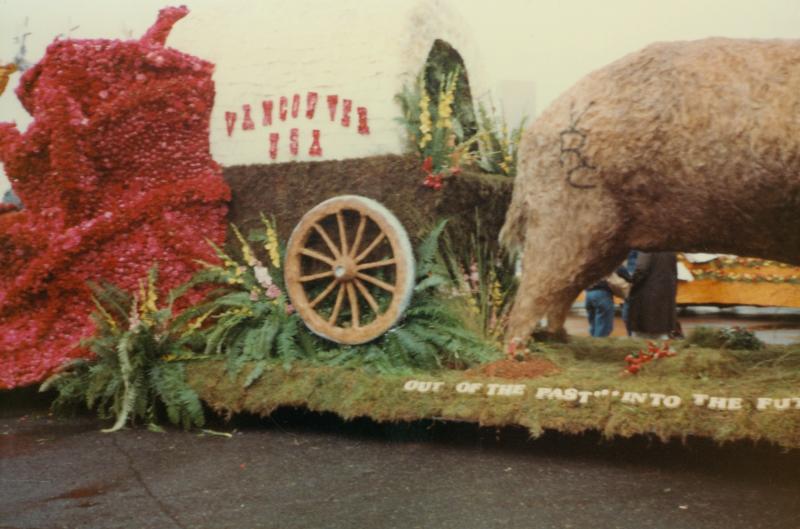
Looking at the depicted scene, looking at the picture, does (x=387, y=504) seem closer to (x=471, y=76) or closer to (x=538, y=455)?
(x=538, y=455)

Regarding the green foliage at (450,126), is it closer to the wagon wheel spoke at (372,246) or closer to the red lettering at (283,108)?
the wagon wheel spoke at (372,246)

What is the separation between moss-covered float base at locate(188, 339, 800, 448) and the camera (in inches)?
122

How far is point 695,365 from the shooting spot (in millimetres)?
3766

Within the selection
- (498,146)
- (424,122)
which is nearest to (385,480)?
(424,122)

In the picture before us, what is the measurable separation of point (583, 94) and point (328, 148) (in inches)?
70.8

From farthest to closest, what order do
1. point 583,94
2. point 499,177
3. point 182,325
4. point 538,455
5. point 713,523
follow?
point 499,177
point 182,325
point 583,94
point 538,455
point 713,523

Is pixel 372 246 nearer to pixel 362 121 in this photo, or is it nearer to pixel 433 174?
pixel 433 174

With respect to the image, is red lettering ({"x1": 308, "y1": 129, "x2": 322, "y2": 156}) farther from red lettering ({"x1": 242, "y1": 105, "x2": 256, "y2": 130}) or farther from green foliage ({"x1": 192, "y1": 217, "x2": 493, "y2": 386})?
green foliage ({"x1": 192, "y1": 217, "x2": 493, "y2": 386})

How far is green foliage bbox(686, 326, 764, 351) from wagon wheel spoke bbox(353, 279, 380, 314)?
2005 mm

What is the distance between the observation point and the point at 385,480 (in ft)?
11.0

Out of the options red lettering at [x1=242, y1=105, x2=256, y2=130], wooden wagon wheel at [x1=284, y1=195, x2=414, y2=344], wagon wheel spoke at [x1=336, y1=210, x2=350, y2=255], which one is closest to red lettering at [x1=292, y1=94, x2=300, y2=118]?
red lettering at [x1=242, y1=105, x2=256, y2=130]

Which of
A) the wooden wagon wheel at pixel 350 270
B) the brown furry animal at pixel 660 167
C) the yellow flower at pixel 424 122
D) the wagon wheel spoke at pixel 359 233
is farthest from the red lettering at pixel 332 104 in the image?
the brown furry animal at pixel 660 167

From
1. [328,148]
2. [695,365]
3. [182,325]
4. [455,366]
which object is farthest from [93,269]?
[695,365]

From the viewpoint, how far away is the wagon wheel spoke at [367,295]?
14.3 feet
